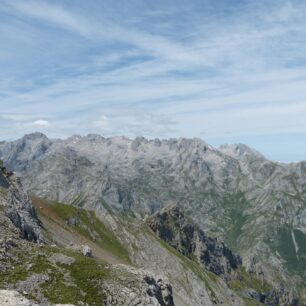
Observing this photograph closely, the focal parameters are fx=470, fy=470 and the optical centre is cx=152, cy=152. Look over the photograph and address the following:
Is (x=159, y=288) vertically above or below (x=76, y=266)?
below

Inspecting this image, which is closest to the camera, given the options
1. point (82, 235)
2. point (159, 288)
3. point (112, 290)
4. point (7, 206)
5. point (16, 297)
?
point (16, 297)

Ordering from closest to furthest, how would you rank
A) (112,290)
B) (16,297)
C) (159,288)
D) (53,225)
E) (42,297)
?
1. (16,297)
2. (42,297)
3. (112,290)
4. (159,288)
5. (53,225)

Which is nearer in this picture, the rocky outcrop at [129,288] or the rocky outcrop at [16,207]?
the rocky outcrop at [129,288]

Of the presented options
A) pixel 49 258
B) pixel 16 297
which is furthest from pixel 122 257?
pixel 16 297

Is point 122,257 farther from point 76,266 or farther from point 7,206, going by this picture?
Result: point 76,266

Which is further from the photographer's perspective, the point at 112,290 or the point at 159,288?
the point at 159,288

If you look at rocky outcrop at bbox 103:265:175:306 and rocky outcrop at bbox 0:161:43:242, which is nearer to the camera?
rocky outcrop at bbox 103:265:175:306

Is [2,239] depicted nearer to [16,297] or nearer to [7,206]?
[7,206]

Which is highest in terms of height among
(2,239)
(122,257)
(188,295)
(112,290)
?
(2,239)

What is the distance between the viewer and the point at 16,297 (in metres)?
33.5

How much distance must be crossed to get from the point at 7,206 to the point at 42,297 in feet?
113

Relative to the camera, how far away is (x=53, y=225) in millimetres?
161875

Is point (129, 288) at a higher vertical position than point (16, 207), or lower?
lower

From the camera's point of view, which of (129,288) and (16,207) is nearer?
(129,288)
